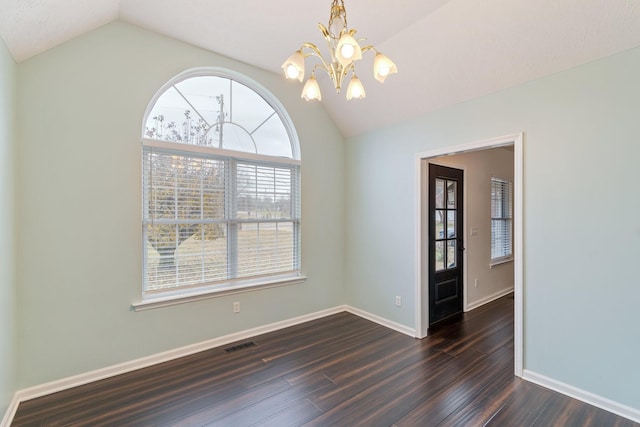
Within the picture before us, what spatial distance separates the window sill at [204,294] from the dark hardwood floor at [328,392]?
557 millimetres

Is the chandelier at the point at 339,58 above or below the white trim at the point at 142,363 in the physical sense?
above

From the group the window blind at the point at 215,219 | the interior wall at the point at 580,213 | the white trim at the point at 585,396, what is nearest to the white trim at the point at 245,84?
the window blind at the point at 215,219

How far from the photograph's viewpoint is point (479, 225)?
4500 mm

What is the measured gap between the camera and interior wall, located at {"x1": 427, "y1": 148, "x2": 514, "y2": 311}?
4262mm

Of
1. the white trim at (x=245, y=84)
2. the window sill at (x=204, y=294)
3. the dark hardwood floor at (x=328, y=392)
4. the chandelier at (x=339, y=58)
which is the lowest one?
the dark hardwood floor at (x=328, y=392)

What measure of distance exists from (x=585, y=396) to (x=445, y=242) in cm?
200

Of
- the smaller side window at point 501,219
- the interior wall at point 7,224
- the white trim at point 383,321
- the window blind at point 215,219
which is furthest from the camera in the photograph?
the smaller side window at point 501,219

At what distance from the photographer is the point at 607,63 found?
7.02ft

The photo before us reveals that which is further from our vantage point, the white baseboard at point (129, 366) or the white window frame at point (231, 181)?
the white window frame at point (231, 181)

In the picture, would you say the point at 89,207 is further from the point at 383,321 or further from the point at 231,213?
the point at 383,321

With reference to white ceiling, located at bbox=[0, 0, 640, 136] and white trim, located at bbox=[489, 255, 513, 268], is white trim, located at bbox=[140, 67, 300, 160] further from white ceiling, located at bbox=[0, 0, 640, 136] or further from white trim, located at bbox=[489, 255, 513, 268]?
white trim, located at bbox=[489, 255, 513, 268]

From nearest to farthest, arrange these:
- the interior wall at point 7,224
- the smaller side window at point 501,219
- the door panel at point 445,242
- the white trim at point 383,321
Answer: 1. the interior wall at point 7,224
2. the white trim at point 383,321
3. the door panel at point 445,242
4. the smaller side window at point 501,219

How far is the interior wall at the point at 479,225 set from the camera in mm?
4262

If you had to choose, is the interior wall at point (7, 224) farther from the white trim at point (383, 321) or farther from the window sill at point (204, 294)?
the white trim at point (383, 321)
